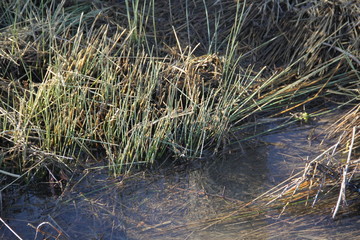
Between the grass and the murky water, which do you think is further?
the grass

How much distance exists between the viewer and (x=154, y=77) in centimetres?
362

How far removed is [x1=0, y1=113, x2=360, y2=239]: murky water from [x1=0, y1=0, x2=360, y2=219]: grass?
0.15 m

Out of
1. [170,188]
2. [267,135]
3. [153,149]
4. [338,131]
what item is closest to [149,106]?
[153,149]

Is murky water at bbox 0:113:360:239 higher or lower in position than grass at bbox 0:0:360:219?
lower

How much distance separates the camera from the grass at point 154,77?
348cm

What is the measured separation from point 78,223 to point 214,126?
1028mm

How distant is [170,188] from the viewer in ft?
11.1

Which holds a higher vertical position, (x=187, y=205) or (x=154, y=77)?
(x=154, y=77)

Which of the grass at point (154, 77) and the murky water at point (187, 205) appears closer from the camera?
the murky water at point (187, 205)

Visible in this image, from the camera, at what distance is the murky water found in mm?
2988

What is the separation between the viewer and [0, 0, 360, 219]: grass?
3479 mm

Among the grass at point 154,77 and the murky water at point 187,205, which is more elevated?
the grass at point 154,77

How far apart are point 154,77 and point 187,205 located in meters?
0.85

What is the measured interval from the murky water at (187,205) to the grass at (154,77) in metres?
0.15
